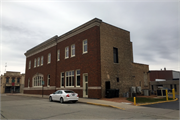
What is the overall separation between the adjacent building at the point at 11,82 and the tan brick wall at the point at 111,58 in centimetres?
4577

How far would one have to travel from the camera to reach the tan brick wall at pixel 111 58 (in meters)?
20.1

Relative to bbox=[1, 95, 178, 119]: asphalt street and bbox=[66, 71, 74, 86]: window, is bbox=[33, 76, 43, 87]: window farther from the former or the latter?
bbox=[1, 95, 178, 119]: asphalt street

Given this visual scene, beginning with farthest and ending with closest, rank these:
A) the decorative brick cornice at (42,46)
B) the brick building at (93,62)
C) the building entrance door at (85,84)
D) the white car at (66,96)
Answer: the decorative brick cornice at (42,46), the building entrance door at (85,84), the brick building at (93,62), the white car at (66,96)

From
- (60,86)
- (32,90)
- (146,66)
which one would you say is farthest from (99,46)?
(32,90)

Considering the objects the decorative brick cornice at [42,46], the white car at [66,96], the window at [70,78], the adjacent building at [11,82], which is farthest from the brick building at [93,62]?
the adjacent building at [11,82]

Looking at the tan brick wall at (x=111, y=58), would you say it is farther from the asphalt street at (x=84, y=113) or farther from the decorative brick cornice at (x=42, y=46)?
the decorative brick cornice at (x=42, y=46)

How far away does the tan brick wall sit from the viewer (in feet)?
66.0

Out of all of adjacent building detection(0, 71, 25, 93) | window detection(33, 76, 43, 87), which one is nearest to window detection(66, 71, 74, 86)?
window detection(33, 76, 43, 87)

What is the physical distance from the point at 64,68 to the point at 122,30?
10418 millimetres

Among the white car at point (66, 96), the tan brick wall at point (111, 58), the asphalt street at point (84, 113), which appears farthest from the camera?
the tan brick wall at point (111, 58)

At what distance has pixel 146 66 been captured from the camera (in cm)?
2881

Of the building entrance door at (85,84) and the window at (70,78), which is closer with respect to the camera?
the building entrance door at (85,84)

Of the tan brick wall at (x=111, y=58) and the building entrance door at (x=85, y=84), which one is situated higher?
the tan brick wall at (x=111, y=58)

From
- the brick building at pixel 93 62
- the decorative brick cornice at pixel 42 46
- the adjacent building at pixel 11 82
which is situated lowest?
the adjacent building at pixel 11 82
